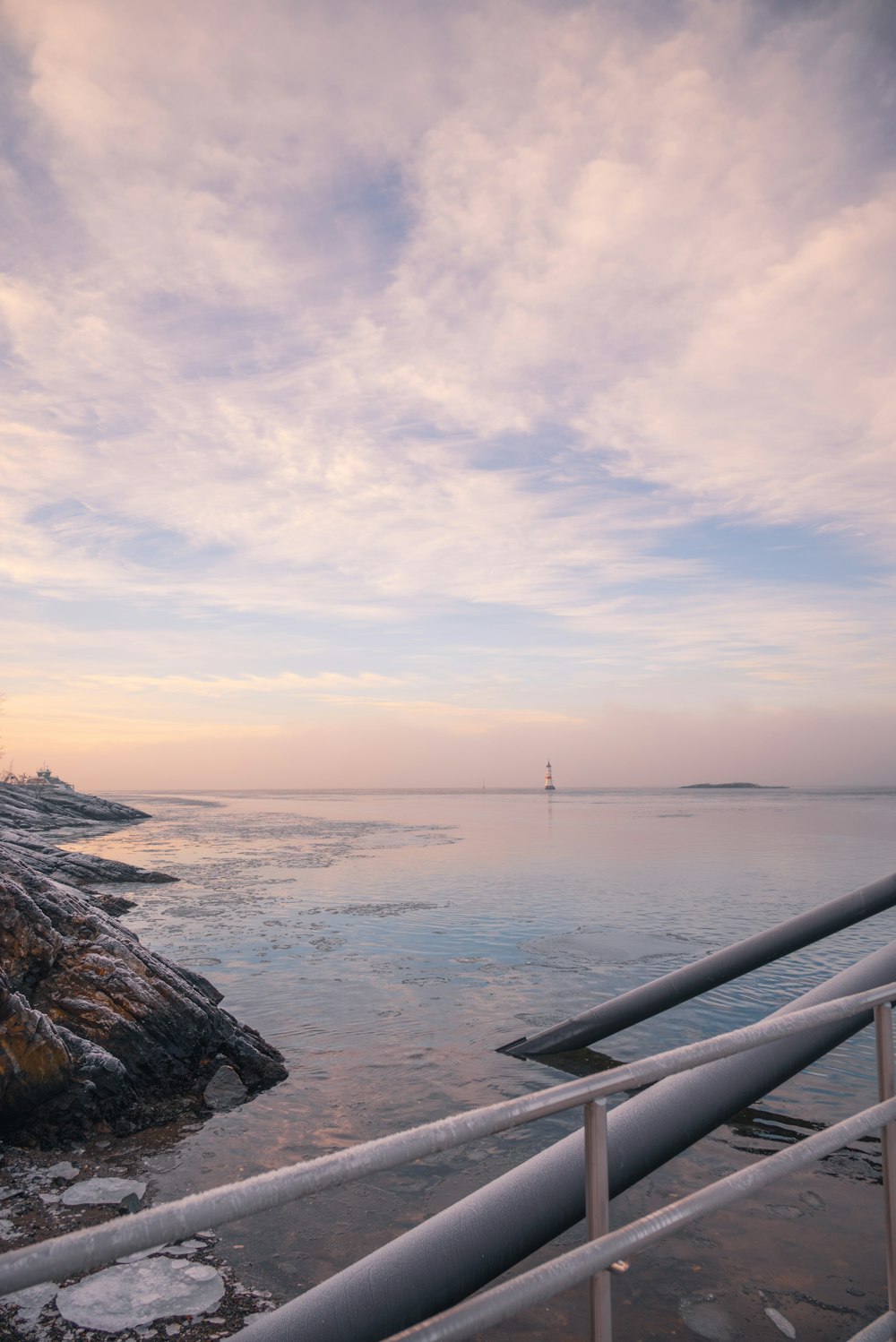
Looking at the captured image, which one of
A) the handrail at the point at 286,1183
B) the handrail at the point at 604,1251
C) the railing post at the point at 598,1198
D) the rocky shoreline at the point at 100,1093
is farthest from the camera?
the rocky shoreline at the point at 100,1093

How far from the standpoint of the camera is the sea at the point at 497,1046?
12.3ft

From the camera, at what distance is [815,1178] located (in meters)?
4.78

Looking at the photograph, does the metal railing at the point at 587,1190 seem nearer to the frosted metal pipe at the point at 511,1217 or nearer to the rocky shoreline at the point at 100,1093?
the frosted metal pipe at the point at 511,1217

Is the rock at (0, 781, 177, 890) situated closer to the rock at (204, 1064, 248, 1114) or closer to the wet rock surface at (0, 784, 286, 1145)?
the wet rock surface at (0, 784, 286, 1145)

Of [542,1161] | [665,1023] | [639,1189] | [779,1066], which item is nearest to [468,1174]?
[639,1189]

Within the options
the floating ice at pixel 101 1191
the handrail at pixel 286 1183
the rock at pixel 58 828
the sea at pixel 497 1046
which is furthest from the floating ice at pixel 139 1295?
the rock at pixel 58 828

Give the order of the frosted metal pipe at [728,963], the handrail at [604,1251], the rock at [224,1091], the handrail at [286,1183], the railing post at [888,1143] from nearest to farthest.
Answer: the handrail at [286,1183]
the handrail at [604,1251]
the railing post at [888,1143]
the frosted metal pipe at [728,963]
the rock at [224,1091]

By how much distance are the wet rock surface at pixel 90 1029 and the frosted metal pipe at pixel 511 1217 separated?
11.1 feet

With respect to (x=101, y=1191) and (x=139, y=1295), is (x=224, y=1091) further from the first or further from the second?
(x=139, y=1295)

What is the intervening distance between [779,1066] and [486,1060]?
4284 mm

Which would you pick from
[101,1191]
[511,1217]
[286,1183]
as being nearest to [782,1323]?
[511,1217]

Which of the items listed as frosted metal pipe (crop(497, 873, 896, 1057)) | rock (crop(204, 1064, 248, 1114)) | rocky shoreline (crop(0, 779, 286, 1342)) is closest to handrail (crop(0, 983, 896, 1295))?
rocky shoreline (crop(0, 779, 286, 1342))

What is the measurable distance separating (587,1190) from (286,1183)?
815mm

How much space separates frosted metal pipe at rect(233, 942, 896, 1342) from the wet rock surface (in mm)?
3398
